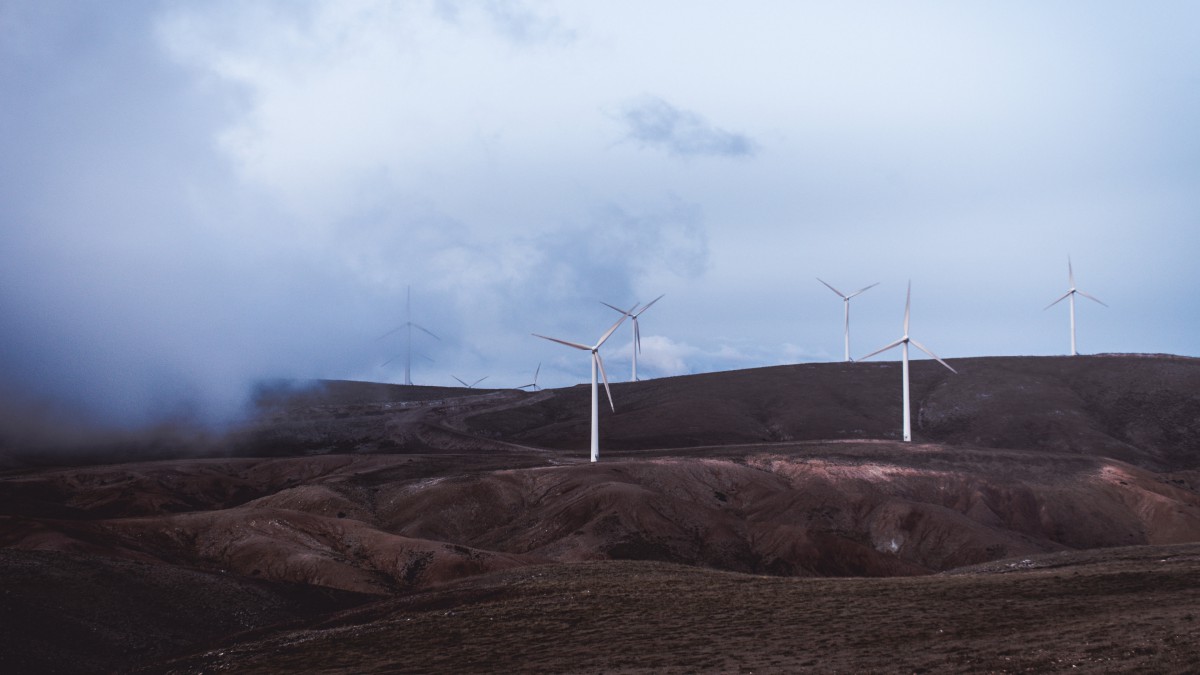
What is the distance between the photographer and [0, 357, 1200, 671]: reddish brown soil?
45031 mm

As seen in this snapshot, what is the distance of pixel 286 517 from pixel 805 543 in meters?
46.7

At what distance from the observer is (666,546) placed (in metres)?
103

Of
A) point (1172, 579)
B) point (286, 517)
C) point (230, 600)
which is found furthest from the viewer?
point (286, 517)

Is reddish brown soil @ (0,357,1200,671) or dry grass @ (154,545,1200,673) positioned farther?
reddish brown soil @ (0,357,1200,671)

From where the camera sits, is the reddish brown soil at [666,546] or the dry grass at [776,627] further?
the reddish brown soil at [666,546]

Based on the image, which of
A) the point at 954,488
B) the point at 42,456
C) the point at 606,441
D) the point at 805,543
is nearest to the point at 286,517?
the point at 805,543

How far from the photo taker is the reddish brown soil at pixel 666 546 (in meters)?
45.0

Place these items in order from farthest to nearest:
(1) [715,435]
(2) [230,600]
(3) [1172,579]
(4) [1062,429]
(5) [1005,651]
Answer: (1) [715,435] → (4) [1062,429] → (2) [230,600] → (3) [1172,579] → (5) [1005,651]

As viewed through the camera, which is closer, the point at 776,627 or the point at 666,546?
the point at 776,627

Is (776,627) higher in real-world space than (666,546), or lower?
higher

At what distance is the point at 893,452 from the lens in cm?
13838

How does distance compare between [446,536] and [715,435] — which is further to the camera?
[715,435]

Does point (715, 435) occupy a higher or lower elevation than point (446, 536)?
higher

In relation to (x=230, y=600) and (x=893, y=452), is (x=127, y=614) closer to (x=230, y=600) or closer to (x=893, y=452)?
(x=230, y=600)
